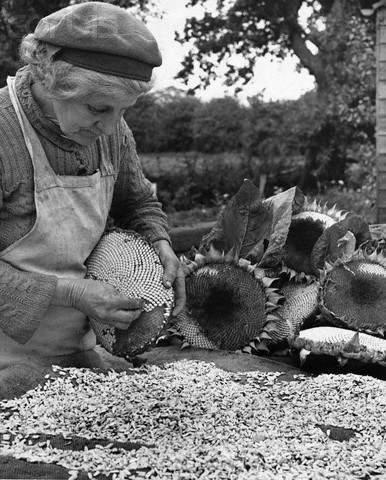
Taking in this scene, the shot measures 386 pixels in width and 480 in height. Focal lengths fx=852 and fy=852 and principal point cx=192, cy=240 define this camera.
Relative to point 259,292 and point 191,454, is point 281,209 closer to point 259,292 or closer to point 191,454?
point 259,292

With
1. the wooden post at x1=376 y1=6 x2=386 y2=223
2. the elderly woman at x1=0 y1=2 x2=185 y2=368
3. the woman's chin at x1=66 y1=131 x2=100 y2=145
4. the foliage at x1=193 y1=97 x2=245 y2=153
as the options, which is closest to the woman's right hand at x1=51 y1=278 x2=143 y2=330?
the elderly woman at x1=0 y1=2 x2=185 y2=368

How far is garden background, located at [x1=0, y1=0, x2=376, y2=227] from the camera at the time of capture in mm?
9461

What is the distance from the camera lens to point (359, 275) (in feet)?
10.2

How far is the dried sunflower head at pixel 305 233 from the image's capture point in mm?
3277

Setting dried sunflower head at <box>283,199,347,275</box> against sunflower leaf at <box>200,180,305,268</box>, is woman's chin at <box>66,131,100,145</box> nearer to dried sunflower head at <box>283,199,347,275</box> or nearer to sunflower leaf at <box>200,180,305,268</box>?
sunflower leaf at <box>200,180,305,268</box>

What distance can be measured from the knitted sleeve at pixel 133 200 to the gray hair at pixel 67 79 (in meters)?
0.49

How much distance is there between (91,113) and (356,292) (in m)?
1.37

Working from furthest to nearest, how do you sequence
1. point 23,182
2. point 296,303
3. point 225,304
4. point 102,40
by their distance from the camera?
1. point 296,303
2. point 225,304
3. point 23,182
4. point 102,40

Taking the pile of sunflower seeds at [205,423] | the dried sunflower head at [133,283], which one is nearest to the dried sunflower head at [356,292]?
the pile of sunflower seeds at [205,423]

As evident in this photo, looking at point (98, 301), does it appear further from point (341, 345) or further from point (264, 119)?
point (264, 119)

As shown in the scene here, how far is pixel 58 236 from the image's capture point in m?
2.34

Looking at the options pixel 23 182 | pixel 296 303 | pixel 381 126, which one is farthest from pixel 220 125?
pixel 23 182

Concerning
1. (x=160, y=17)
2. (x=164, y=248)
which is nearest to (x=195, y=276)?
(x=164, y=248)

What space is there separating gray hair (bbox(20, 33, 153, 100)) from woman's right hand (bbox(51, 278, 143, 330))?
48 centimetres
